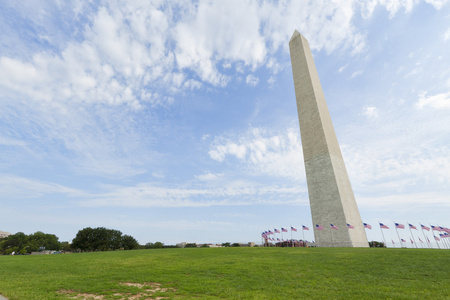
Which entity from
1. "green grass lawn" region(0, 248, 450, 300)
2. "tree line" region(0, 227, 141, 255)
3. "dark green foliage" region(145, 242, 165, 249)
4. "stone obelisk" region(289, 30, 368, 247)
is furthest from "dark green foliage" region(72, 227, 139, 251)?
"stone obelisk" region(289, 30, 368, 247)

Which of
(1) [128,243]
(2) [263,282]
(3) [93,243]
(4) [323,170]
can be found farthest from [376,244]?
(3) [93,243]

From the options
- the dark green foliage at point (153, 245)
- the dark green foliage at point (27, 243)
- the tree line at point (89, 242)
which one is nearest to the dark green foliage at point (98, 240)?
the tree line at point (89, 242)

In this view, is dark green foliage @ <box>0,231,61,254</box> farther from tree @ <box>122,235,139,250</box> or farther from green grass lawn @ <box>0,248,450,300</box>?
green grass lawn @ <box>0,248,450,300</box>

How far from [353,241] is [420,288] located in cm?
2603

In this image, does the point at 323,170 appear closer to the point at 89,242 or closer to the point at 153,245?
the point at 153,245

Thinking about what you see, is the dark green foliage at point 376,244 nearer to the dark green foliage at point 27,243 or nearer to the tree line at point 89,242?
the tree line at point 89,242

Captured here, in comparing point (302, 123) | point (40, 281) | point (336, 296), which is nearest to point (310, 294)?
point (336, 296)

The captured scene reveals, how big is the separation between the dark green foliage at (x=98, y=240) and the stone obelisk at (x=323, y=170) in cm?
5886

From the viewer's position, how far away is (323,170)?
3766 cm

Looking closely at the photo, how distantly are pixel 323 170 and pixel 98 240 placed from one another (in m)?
63.1

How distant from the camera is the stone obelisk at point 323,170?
34.7 meters

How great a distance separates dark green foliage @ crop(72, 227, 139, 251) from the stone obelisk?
5886cm

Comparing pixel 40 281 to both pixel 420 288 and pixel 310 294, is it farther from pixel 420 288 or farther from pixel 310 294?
pixel 420 288

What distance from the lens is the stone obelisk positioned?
34.7m
